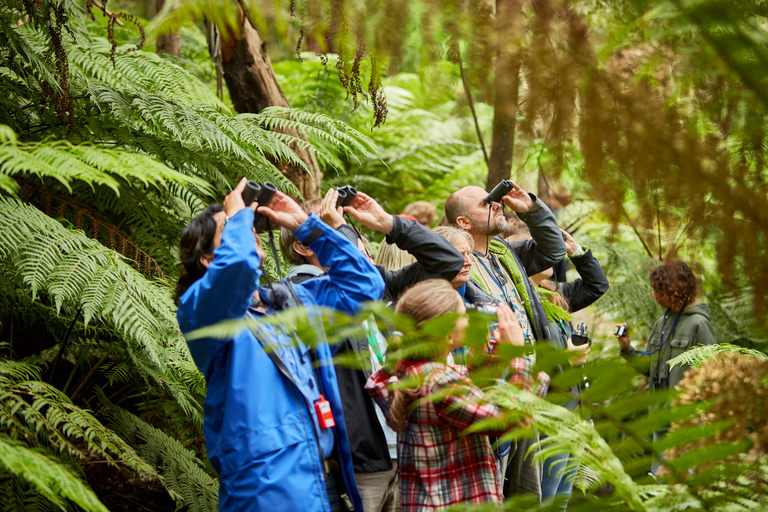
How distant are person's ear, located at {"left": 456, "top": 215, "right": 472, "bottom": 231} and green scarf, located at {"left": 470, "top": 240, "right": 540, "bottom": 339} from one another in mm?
163

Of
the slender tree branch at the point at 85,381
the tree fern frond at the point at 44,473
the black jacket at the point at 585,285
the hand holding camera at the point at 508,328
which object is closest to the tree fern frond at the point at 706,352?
the black jacket at the point at 585,285

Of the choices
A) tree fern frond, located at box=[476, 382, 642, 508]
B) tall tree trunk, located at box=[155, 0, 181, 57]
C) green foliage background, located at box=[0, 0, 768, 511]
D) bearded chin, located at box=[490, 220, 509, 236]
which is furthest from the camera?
tall tree trunk, located at box=[155, 0, 181, 57]

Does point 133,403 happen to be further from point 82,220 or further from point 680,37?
point 680,37

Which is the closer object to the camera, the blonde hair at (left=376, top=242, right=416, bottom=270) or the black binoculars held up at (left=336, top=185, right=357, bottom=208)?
the black binoculars held up at (left=336, top=185, right=357, bottom=208)

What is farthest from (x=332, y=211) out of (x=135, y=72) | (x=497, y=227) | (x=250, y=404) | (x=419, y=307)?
(x=135, y=72)

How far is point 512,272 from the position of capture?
3133mm

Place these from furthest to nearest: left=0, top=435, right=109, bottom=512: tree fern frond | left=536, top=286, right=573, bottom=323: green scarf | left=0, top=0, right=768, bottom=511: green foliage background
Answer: left=536, top=286, right=573, bottom=323: green scarf → left=0, top=435, right=109, bottom=512: tree fern frond → left=0, top=0, right=768, bottom=511: green foliage background

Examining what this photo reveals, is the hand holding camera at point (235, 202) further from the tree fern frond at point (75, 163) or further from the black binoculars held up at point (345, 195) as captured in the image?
the black binoculars held up at point (345, 195)

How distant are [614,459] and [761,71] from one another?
0.71 m

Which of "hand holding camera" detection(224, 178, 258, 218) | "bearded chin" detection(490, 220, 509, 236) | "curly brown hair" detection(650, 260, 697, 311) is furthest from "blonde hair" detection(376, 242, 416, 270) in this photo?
"curly brown hair" detection(650, 260, 697, 311)

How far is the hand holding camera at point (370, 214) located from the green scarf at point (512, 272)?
29.9 inches

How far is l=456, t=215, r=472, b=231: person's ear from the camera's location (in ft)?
10.3

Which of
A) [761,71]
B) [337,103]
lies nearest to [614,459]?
[761,71]

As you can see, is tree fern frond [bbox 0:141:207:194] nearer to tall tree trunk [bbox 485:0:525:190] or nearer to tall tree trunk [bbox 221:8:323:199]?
tall tree trunk [bbox 485:0:525:190]
